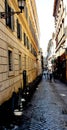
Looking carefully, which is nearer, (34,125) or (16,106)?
(34,125)

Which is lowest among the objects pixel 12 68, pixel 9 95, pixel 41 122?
pixel 41 122

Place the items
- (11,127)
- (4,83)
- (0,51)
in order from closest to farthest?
(11,127) → (0,51) → (4,83)

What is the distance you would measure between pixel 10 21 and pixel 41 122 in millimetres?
5630

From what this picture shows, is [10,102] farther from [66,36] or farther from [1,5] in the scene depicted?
A: [66,36]

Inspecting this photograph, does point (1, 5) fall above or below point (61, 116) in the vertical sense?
above

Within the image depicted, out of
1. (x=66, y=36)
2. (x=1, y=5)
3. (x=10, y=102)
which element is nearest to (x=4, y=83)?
(x=10, y=102)

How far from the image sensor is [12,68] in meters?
14.4

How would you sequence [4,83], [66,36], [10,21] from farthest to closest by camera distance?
1. [66,36]
2. [10,21]
3. [4,83]

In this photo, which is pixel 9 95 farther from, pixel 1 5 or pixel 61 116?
pixel 1 5

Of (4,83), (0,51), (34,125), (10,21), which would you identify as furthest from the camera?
(10,21)

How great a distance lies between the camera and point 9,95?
12.8 m

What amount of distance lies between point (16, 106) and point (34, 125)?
2.14 m

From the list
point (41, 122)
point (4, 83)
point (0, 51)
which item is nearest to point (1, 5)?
point (0, 51)

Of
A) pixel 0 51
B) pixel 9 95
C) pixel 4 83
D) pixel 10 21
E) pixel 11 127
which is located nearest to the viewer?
pixel 11 127
